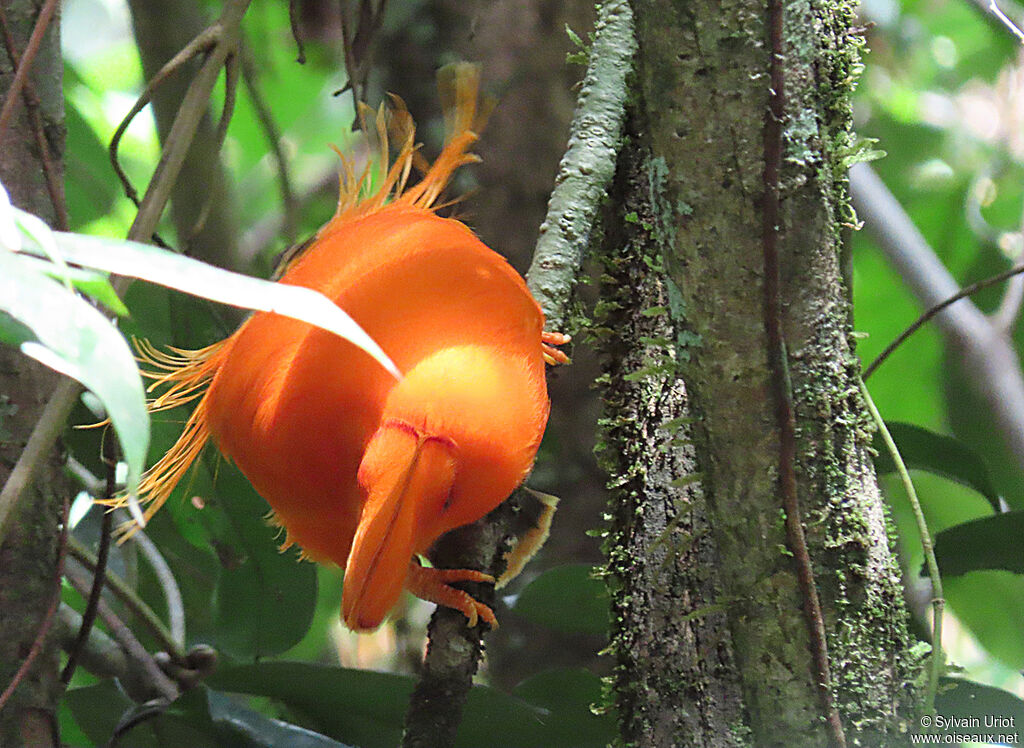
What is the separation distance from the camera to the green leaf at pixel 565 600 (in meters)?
1.11

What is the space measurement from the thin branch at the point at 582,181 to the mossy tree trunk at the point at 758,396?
186 millimetres

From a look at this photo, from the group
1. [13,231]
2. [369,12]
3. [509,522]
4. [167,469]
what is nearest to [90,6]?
[369,12]

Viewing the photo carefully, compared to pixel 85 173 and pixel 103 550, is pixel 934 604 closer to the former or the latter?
pixel 103 550

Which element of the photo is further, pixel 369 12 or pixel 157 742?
pixel 369 12

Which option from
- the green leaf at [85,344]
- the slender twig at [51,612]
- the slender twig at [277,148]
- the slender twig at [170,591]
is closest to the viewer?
the green leaf at [85,344]

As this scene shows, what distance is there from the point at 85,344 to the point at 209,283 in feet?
0.17

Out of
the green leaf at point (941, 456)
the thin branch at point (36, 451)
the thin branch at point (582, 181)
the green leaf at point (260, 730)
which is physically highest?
the thin branch at point (582, 181)

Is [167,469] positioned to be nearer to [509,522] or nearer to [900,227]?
[509,522]

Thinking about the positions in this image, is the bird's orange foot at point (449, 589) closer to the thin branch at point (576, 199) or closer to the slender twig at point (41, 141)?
the thin branch at point (576, 199)

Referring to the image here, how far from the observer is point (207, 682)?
107 centimetres

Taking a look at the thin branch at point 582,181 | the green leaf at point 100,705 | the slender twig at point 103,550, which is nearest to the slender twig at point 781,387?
the thin branch at point 582,181

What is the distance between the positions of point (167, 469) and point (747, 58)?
68 centimetres

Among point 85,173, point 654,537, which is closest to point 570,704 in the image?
point 654,537

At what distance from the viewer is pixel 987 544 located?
1.04 m
